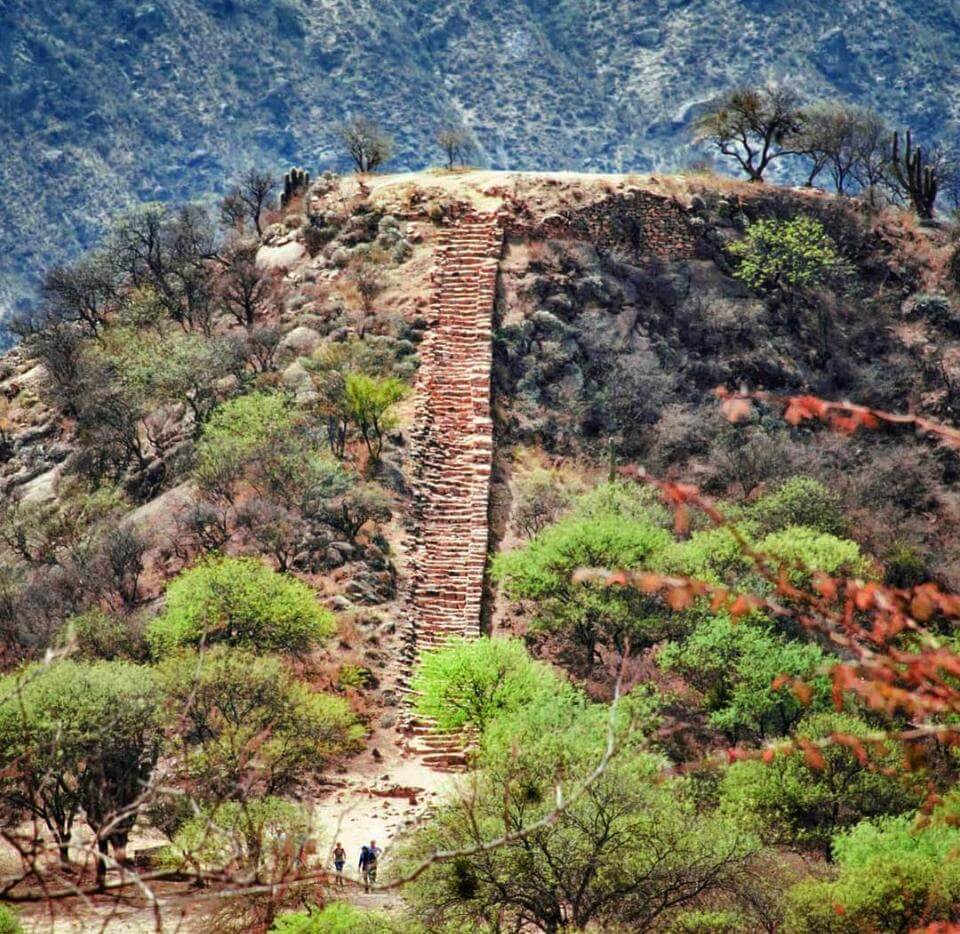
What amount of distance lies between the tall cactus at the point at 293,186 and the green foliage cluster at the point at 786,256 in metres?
17.1

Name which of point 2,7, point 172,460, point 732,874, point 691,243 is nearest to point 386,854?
point 732,874

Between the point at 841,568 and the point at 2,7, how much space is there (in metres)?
121

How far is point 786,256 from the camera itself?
5200 centimetres

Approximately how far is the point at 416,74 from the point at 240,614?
116m

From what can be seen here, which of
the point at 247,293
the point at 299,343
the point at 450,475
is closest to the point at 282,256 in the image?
the point at 247,293

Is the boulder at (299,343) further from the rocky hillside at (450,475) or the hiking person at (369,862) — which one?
the hiking person at (369,862)

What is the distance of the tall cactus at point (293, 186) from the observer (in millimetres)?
58350

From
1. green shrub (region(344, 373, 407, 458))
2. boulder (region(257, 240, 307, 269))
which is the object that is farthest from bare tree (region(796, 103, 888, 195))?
green shrub (region(344, 373, 407, 458))

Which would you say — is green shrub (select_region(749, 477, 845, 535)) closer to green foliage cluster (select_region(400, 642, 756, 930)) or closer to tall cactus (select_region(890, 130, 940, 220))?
green foliage cluster (select_region(400, 642, 756, 930))

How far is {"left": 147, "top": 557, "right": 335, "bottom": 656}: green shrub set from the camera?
3183 cm

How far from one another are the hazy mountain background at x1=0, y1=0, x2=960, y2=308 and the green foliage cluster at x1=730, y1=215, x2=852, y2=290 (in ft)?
262

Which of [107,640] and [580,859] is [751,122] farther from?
[580,859]

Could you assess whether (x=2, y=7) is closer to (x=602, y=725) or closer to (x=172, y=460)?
(x=172, y=460)

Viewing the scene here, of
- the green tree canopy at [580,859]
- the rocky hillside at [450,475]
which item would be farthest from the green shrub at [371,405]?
the green tree canopy at [580,859]
